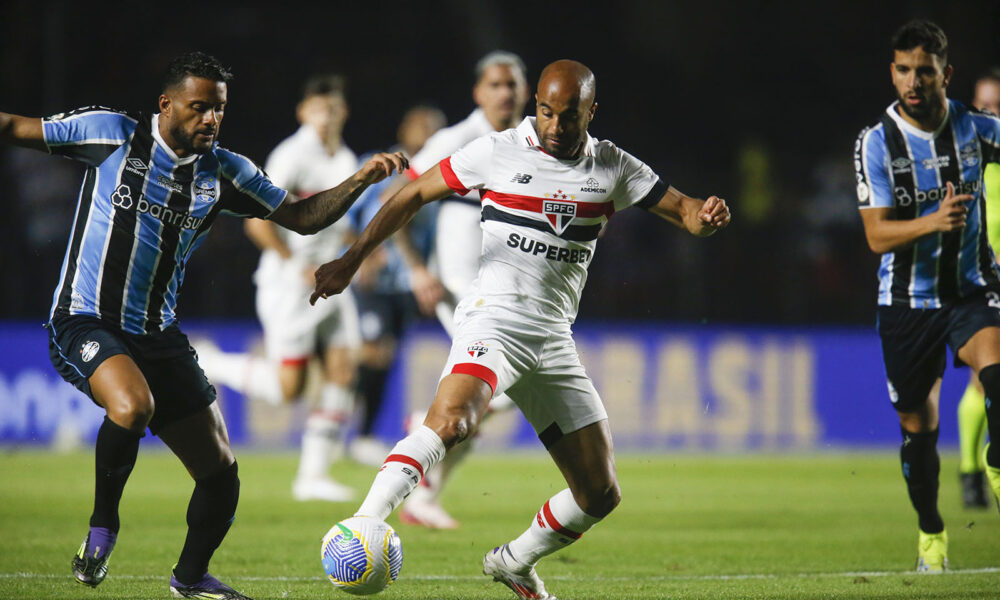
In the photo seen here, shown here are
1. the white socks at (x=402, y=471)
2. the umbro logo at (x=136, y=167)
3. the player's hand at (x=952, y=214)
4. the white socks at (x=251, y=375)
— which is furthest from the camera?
the white socks at (x=251, y=375)

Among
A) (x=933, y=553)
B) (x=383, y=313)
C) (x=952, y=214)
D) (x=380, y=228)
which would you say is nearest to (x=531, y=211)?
(x=380, y=228)

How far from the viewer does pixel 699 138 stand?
20484 millimetres

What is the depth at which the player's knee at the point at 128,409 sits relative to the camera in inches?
186

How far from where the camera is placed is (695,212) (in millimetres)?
5223

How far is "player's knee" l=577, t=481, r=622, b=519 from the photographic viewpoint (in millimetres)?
5211

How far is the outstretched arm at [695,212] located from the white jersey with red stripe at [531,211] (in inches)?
9.9

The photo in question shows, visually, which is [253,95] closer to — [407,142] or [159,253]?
[407,142]

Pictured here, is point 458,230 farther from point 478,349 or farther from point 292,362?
point 478,349

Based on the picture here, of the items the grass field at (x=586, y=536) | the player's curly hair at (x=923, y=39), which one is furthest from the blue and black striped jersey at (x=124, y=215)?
the player's curly hair at (x=923, y=39)

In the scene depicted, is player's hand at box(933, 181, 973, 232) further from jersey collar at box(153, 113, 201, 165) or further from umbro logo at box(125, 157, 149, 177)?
umbro logo at box(125, 157, 149, 177)

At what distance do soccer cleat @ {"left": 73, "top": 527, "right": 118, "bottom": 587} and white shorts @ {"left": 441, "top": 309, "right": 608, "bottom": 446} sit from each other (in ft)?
4.73

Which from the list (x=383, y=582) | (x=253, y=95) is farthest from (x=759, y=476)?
(x=253, y=95)

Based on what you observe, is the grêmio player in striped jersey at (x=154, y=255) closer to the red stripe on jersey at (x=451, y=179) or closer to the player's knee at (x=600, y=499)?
the red stripe on jersey at (x=451, y=179)

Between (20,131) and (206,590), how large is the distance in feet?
6.57
